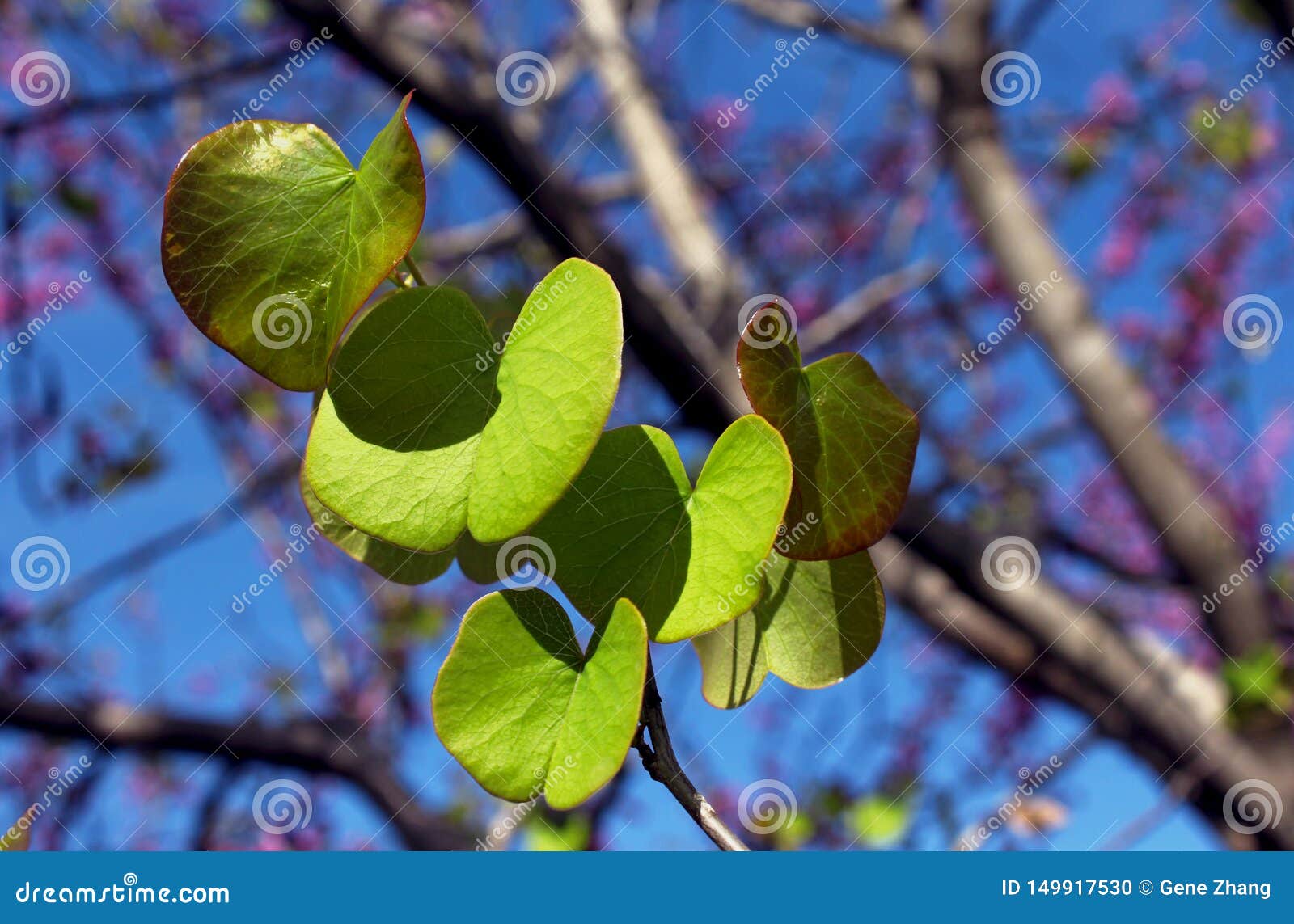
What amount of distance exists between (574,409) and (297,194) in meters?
0.16

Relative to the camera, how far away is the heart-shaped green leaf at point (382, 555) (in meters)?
0.45

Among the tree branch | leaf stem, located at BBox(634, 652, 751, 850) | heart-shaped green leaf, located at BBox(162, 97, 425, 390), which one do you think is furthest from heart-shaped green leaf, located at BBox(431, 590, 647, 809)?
the tree branch

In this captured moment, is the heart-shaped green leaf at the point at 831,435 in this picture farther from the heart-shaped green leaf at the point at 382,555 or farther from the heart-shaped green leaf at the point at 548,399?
the heart-shaped green leaf at the point at 382,555

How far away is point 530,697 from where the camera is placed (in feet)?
1.17

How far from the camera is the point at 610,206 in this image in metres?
3.20

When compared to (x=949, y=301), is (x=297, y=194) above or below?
below

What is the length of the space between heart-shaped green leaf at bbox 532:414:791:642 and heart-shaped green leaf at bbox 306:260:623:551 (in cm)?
4

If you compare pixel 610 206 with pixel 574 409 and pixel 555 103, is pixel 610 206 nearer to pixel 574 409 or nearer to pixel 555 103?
pixel 555 103

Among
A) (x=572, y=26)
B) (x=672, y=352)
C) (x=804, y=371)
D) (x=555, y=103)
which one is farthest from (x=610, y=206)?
(x=804, y=371)

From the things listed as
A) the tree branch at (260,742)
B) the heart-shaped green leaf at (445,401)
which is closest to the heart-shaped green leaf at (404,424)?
the heart-shaped green leaf at (445,401)

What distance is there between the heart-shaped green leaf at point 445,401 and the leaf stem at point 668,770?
0.32ft

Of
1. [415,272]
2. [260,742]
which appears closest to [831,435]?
[415,272]

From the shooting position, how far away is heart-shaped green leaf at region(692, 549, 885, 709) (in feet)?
1.38

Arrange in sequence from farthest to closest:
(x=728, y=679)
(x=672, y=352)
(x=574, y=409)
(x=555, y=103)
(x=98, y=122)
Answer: (x=98, y=122)
(x=555, y=103)
(x=672, y=352)
(x=728, y=679)
(x=574, y=409)
